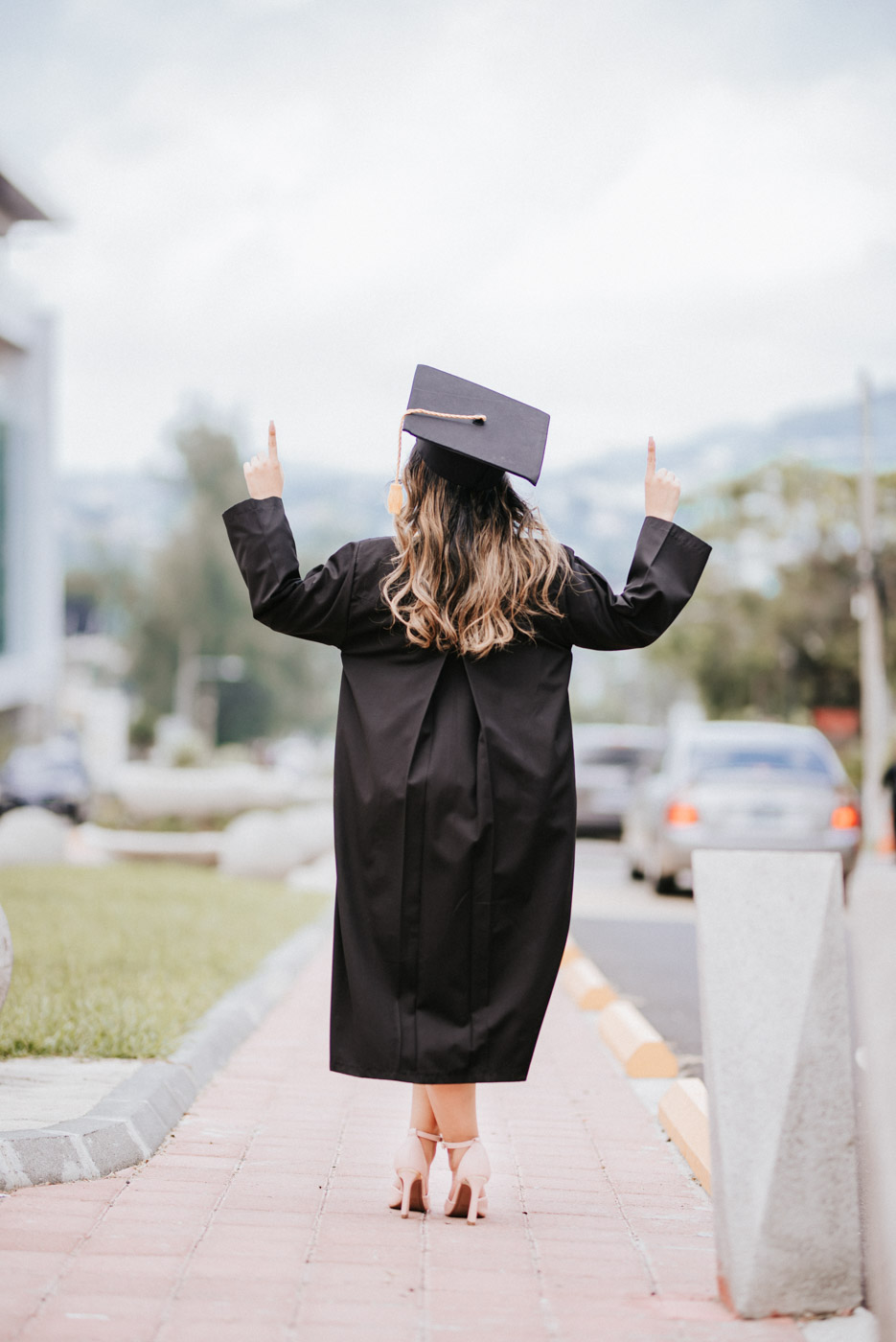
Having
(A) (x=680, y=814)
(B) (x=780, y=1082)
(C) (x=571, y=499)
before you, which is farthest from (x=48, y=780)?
(C) (x=571, y=499)

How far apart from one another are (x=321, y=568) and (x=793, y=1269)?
1835 mm

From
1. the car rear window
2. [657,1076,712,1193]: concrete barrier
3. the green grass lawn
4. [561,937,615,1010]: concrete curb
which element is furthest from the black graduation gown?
the car rear window

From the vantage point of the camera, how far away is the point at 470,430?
11.4 feet

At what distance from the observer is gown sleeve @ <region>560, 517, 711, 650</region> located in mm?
3494

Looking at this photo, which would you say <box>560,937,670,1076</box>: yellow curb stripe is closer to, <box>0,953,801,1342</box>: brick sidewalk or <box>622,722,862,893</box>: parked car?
<box>0,953,801,1342</box>: brick sidewalk

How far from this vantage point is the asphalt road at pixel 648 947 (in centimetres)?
690

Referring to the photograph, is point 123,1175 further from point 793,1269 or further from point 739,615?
point 739,615

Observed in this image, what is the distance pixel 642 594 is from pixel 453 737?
574 mm

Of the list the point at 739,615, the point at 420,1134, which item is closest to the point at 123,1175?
the point at 420,1134

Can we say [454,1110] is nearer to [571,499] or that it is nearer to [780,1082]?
[780,1082]

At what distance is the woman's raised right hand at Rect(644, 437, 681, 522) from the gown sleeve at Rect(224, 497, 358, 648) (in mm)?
744

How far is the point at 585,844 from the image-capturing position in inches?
850

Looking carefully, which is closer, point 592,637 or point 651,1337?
point 651,1337

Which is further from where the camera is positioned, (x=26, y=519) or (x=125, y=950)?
(x=26, y=519)
